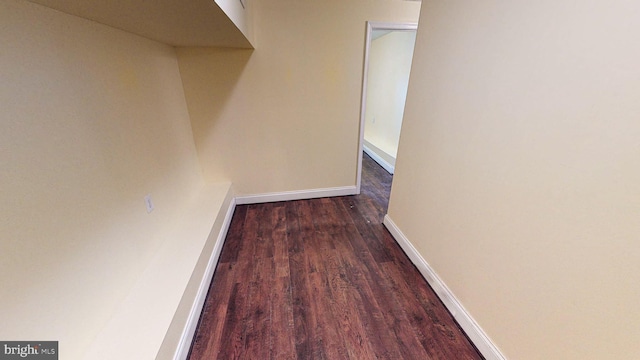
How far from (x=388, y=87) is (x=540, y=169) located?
343 cm

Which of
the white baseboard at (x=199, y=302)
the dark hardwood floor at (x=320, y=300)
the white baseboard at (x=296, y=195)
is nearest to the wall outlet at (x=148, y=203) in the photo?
the white baseboard at (x=199, y=302)

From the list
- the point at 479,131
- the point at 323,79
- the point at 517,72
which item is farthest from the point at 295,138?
the point at 517,72

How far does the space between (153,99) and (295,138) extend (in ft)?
4.34

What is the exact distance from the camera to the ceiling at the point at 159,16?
0.98m

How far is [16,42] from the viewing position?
2.88 feet

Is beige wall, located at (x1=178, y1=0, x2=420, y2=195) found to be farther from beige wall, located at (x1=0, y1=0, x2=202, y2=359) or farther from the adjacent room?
beige wall, located at (x1=0, y1=0, x2=202, y2=359)

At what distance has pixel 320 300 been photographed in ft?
5.50

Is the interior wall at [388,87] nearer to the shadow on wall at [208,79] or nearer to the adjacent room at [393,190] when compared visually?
the adjacent room at [393,190]

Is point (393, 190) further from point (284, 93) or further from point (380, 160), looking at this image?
point (380, 160)

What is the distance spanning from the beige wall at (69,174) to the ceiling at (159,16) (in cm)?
8

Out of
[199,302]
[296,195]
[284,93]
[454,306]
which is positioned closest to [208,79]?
[284,93]

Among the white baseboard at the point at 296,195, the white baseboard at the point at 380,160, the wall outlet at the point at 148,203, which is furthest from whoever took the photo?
the white baseboard at the point at 380,160

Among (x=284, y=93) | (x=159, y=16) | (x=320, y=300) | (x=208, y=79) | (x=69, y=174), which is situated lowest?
(x=320, y=300)

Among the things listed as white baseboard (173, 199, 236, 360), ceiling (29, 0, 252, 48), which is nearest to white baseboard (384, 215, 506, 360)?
white baseboard (173, 199, 236, 360)
